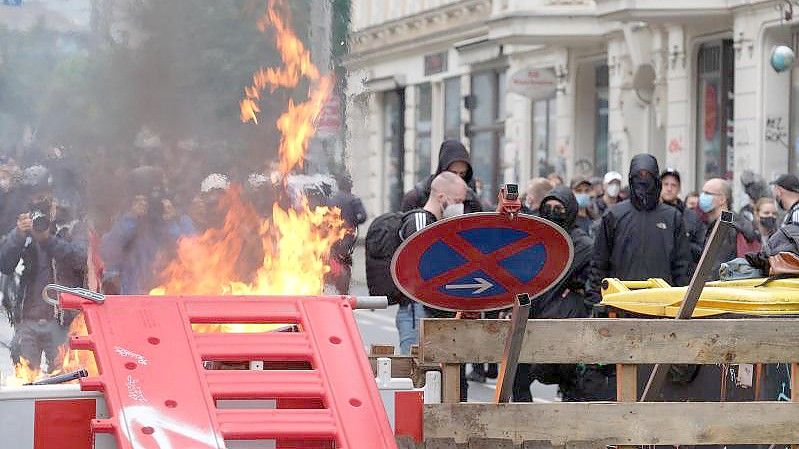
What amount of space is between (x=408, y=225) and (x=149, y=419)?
14.6 feet

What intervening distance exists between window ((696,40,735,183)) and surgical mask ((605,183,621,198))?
24.9 feet

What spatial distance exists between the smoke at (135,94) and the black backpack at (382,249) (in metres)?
2.40

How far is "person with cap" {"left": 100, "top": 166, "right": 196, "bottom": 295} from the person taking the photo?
7.03 m

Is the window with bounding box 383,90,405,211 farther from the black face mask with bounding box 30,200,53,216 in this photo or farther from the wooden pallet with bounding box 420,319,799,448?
the wooden pallet with bounding box 420,319,799,448

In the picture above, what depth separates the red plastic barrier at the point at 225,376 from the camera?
5238mm

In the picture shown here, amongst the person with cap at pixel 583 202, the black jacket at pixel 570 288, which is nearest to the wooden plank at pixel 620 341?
the black jacket at pixel 570 288

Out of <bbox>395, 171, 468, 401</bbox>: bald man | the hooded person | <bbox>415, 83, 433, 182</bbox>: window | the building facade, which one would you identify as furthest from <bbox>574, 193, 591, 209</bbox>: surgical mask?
<bbox>415, 83, 433, 182</bbox>: window

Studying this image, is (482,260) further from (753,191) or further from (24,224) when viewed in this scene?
(753,191)

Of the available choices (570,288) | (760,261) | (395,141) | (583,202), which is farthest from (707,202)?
(395,141)

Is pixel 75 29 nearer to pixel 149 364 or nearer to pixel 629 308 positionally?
pixel 149 364

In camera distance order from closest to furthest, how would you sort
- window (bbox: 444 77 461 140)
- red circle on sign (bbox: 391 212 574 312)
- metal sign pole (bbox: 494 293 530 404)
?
metal sign pole (bbox: 494 293 530 404)
red circle on sign (bbox: 391 212 574 312)
window (bbox: 444 77 461 140)

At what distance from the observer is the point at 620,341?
6.45 meters

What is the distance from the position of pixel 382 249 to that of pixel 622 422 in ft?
11.6

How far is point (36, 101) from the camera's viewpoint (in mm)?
7273
